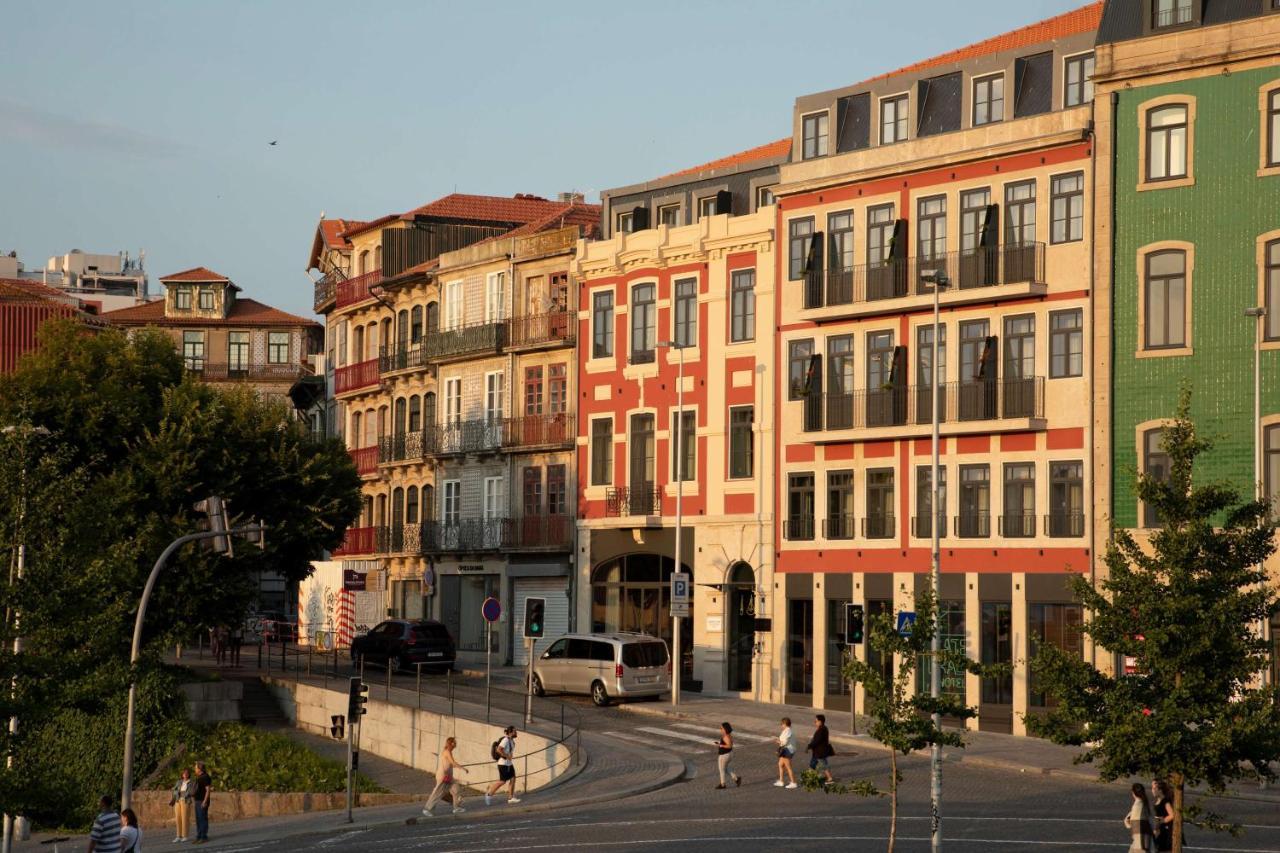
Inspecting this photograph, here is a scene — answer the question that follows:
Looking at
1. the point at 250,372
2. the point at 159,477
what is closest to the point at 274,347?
the point at 250,372

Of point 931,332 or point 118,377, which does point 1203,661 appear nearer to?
point 931,332

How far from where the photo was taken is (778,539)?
58.0 m

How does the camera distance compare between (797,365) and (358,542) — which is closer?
(797,365)

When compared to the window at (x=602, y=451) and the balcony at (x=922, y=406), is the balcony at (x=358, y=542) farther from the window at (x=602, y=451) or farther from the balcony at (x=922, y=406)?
the balcony at (x=922, y=406)

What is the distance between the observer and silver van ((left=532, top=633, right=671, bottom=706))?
5441cm

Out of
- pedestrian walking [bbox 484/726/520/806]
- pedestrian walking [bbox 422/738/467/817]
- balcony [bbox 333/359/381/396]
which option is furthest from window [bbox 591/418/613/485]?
pedestrian walking [bbox 422/738/467/817]

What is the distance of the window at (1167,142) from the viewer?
4938 cm

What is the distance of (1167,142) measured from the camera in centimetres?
4959

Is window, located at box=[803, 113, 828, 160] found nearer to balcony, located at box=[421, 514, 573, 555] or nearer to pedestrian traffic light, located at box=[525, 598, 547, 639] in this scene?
balcony, located at box=[421, 514, 573, 555]

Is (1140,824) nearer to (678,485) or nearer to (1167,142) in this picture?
(1167,142)

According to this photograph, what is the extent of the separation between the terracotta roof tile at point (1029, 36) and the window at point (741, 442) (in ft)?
33.1

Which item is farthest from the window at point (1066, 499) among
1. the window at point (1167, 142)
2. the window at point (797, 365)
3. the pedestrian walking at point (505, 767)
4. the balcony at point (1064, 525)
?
the pedestrian walking at point (505, 767)

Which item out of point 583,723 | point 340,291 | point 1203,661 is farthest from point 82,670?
point 340,291

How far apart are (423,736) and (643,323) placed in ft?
55.2
